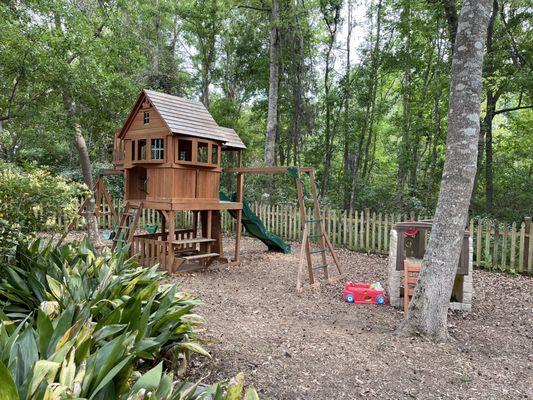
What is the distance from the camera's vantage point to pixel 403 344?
3.84m

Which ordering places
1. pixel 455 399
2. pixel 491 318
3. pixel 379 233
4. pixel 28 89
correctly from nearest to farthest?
pixel 455 399
pixel 491 318
pixel 28 89
pixel 379 233

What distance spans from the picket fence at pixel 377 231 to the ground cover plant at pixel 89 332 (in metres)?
1.72

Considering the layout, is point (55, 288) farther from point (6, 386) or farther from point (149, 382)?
point (6, 386)

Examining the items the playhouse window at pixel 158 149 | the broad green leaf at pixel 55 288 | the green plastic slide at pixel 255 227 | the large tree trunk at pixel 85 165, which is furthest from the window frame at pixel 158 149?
the broad green leaf at pixel 55 288

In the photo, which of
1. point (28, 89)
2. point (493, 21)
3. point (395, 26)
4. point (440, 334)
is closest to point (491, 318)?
point (440, 334)

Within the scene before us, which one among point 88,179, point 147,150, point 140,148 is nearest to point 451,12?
point 147,150

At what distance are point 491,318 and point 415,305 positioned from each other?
1835 millimetres

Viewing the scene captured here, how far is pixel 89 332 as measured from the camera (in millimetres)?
2316

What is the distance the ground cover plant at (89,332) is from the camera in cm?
182

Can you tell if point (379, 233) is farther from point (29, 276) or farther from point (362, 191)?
point (29, 276)

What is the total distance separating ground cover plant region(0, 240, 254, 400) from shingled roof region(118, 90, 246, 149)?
128 inches

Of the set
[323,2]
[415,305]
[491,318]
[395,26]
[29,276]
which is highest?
[323,2]

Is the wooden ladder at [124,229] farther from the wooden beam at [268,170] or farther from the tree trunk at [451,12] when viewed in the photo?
the tree trunk at [451,12]

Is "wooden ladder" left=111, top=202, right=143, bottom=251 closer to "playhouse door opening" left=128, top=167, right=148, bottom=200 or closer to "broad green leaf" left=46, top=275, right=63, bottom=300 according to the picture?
"playhouse door opening" left=128, top=167, right=148, bottom=200
